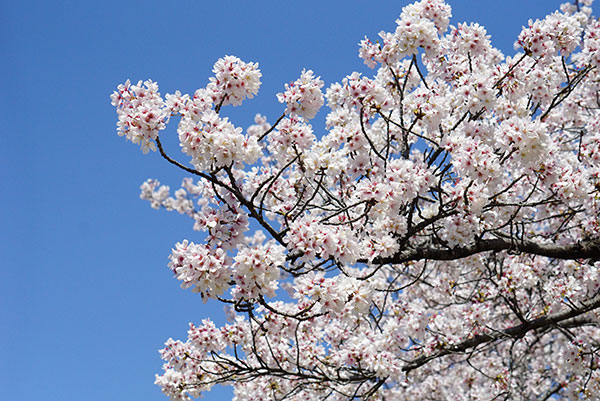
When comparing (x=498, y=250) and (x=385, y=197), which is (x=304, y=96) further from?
(x=498, y=250)

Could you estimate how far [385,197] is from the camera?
439 cm

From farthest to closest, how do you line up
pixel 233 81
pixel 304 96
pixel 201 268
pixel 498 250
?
1. pixel 498 250
2. pixel 304 96
3. pixel 233 81
4. pixel 201 268

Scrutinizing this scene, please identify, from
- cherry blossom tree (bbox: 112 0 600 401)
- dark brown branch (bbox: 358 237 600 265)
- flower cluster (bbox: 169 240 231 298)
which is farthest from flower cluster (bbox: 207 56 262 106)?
dark brown branch (bbox: 358 237 600 265)

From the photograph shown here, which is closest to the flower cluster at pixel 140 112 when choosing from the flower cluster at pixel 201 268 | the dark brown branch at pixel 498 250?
the flower cluster at pixel 201 268

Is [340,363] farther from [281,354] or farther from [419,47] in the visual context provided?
[419,47]

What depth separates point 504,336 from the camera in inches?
256

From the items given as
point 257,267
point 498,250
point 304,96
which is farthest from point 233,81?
point 498,250

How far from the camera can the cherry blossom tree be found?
396 cm

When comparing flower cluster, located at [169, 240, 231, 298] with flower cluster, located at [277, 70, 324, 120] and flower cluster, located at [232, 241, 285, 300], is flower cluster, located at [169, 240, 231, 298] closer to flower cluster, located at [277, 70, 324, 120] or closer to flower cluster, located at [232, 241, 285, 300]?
flower cluster, located at [232, 241, 285, 300]

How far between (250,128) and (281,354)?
9562mm

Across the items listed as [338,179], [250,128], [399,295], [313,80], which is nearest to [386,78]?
[338,179]

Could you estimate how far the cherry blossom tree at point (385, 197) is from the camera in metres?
3.96

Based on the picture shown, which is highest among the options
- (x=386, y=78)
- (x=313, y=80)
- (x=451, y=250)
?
(x=386, y=78)

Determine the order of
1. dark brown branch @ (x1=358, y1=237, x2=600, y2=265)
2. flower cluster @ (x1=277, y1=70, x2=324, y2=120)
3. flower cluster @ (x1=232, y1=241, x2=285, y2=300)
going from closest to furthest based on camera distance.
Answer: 1. flower cluster @ (x1=232, y1=241, x2=285, y2=300)
2. flower cluster @ (x1=277, y1=70, x2=324, y2=120)
3. dark brown branch @ (x1=358, y1=237, x2=600, y2=265)
